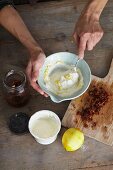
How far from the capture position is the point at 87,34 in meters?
1.18

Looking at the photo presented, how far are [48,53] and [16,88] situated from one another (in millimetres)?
259

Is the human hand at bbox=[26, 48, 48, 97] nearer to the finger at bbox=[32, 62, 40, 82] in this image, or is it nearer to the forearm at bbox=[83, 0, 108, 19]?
the finger at bbox=[32, 62, 40, 82]

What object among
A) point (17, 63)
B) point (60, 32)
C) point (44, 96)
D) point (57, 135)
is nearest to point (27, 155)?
point (57, 135)

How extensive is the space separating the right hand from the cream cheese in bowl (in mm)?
72

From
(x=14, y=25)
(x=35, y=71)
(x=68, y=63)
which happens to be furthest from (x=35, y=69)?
(x=14, y=25)

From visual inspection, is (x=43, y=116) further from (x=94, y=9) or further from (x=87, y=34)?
(x=94, y=9)

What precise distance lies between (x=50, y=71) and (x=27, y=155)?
0.30 m

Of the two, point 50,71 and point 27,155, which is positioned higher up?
point 50,71

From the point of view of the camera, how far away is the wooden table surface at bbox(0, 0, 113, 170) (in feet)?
3.72

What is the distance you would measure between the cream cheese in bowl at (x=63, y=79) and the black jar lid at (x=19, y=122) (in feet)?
0.42

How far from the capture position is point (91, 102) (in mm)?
1234

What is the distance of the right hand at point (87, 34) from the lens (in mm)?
1186

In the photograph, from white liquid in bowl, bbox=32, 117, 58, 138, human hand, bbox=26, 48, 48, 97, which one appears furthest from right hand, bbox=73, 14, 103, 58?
white liquid in bowl, bbox=32, 117, 58, 138

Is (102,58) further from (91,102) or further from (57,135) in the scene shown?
(57,135)
